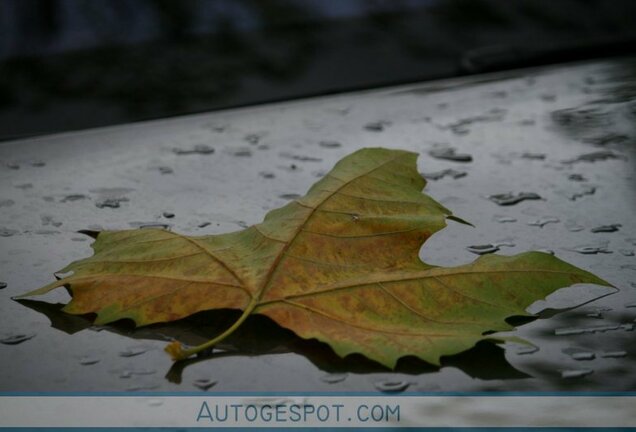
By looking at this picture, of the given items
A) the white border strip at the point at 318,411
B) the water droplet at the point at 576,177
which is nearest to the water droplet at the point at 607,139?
the water droplet at the point at 576,177

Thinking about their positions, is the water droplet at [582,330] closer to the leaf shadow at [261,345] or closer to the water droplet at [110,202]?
the leaf shadow at [261,345]

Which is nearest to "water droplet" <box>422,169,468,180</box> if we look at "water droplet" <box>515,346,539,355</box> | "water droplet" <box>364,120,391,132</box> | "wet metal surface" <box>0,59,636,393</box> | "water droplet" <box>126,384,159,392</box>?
"wet metal surface" <box>0,59,636,393</box>

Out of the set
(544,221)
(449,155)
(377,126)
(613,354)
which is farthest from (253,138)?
(613,354)

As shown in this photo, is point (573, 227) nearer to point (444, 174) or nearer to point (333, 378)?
point (444, 174)

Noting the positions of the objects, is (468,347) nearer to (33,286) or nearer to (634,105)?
(33,286)

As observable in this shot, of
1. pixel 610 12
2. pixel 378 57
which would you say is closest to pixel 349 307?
pixel 378 57
